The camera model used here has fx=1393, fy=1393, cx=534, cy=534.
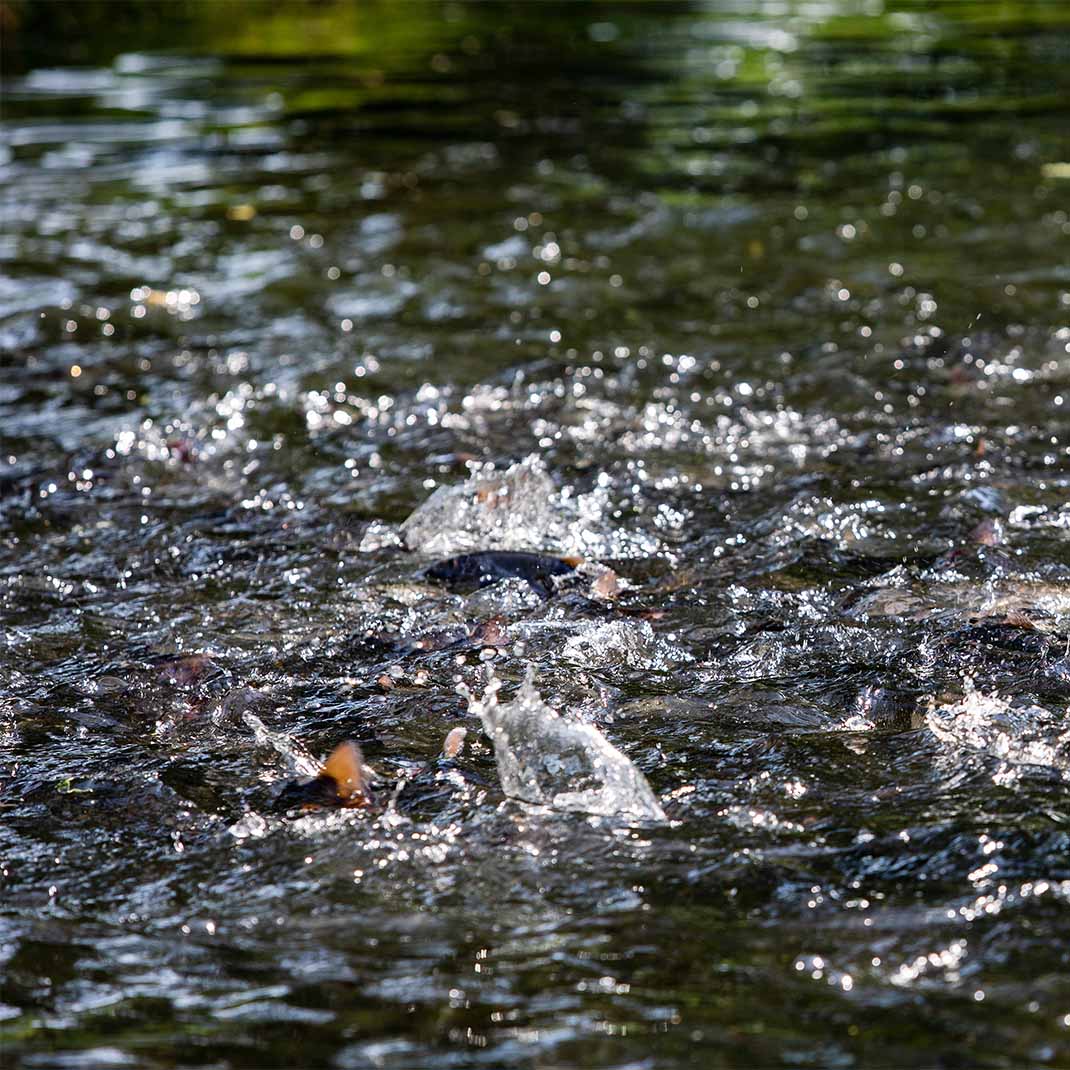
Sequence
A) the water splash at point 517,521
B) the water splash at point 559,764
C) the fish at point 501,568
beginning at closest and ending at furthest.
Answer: the water splash at point 559,764, the fish at point 501,568, the water splash at point 517,521

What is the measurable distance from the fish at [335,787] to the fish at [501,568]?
3.45 ft

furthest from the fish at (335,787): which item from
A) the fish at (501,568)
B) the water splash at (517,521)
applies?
the water splash at (517,521)

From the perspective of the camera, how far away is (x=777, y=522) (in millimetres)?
4316

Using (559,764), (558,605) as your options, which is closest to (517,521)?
(558,605)

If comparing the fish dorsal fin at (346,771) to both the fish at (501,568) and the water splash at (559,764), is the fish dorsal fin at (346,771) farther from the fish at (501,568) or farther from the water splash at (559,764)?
the fish at (501,568)

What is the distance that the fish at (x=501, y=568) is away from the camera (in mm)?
3965

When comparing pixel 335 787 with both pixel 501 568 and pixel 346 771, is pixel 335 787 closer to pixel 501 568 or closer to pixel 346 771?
pixel 346 771

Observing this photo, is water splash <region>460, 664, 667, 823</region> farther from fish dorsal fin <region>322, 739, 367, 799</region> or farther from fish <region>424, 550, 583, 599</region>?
fish <region>424, 550, 583, 599</region>

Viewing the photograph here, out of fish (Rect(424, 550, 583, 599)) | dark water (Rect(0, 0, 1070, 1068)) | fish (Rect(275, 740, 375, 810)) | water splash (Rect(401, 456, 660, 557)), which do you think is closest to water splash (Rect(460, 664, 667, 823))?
dark water (Rect(0, 0, 1070, 1068))

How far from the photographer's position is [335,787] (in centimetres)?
295

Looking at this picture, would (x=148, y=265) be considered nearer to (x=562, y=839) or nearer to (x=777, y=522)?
(x=777, y=522)

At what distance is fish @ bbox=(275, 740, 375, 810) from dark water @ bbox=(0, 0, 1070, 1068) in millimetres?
67

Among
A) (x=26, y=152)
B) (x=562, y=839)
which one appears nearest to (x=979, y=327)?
(x=562, y=839)

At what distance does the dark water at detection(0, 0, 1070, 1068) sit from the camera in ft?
7.84
